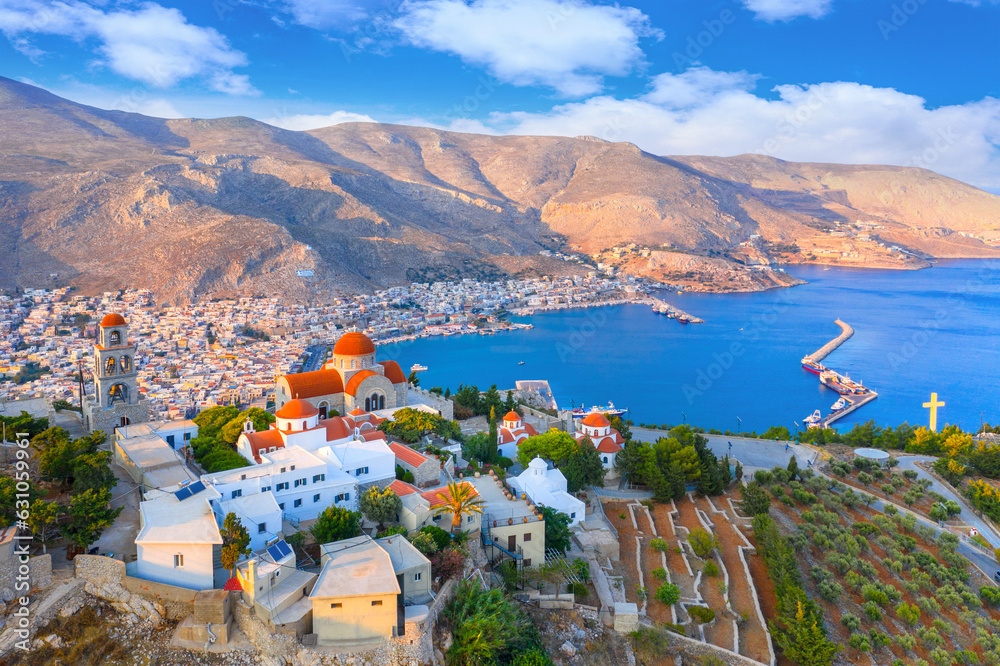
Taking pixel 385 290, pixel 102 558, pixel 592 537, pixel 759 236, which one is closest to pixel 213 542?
pixel 102 558

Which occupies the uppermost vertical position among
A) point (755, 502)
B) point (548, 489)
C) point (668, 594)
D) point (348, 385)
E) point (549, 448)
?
point (348, 385)

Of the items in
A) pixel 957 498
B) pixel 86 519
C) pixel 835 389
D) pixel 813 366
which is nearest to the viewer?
pixel 86 519

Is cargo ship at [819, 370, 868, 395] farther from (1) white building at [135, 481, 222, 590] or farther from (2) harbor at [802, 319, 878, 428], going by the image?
(1) white building at [135, 481, 222, 590]

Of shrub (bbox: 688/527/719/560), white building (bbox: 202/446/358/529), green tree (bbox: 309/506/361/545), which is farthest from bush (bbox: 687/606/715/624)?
white building (bbox: 202/446/358/529)

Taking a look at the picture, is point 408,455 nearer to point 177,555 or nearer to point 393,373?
point 393,373

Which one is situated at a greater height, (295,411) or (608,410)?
(295,411)

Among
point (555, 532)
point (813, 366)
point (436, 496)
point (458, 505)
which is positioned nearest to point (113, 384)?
point (436, 496)
